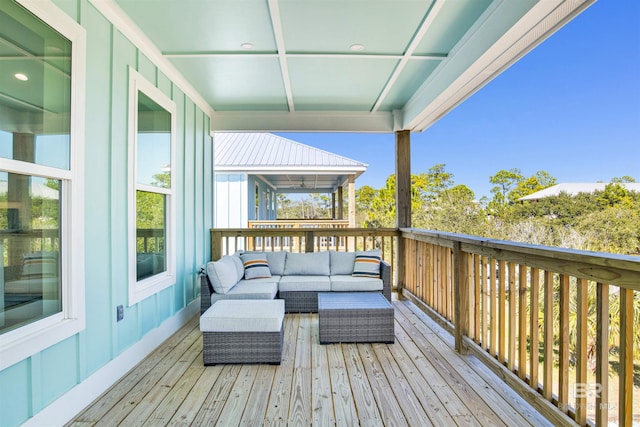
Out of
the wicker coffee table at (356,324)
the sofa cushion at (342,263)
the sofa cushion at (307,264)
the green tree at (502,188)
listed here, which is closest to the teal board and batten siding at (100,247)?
the wicker coffee table at (356,324)

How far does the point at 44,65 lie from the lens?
213 centimetres

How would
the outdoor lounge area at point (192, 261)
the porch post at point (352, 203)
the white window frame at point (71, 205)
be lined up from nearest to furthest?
the outdoor lounge area at point (192, 261) → the white window frame at point (71, 205) → the porch post at point (352, 203)

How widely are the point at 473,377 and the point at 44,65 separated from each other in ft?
12.0

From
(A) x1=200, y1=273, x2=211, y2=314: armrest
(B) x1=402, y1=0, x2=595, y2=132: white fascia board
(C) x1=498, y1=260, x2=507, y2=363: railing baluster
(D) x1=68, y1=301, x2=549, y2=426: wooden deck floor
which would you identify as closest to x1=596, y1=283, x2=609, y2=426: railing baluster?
(D) x1=68, y1=301, x2=549, y2=426: wooden deck floor

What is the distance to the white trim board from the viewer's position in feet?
6.84

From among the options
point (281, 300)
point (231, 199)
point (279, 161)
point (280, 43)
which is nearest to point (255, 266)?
point (281, 300)

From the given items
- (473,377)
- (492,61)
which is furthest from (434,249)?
(492,61)

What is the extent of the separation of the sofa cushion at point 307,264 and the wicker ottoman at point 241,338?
1954mm

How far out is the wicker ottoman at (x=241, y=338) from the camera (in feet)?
9.75

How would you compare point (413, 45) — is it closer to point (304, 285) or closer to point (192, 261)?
point (304, 285)

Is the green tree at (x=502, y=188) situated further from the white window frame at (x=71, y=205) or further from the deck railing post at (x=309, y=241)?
the white window frame at (x=71, y=205)

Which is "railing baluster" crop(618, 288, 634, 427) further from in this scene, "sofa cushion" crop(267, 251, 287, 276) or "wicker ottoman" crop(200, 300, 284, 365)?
"sofa cushion" crop(267, 251, 287, 276)

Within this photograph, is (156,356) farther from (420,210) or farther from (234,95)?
(420,210)

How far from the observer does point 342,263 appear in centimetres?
502
